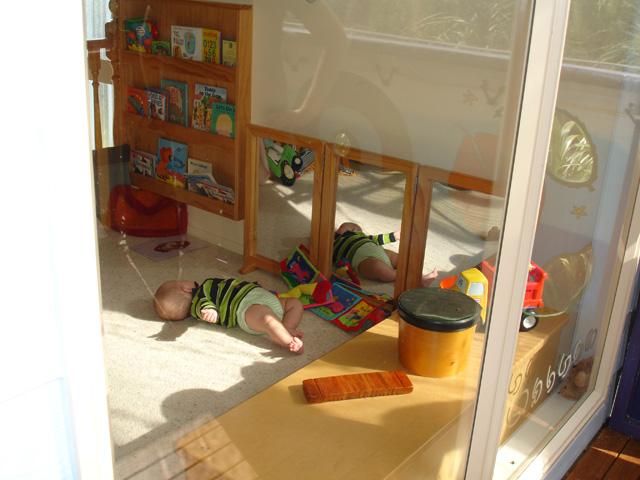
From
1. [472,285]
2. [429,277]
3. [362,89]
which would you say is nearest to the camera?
[472,285]

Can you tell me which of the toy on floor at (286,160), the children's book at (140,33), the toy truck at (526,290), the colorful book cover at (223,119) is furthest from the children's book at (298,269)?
the children's book at (140,33)

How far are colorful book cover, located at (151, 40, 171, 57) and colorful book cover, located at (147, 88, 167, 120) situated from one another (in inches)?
3.9

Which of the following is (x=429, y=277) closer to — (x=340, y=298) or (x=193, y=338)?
(x=340, y=298)

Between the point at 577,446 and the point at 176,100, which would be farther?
the point at 176,100

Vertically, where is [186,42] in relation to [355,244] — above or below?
above

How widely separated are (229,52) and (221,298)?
36.5 inches

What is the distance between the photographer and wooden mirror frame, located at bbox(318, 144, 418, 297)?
6.89ft

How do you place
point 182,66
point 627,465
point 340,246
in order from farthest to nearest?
point 340,246 → point 182,66 → point 627,465

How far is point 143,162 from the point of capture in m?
1.47

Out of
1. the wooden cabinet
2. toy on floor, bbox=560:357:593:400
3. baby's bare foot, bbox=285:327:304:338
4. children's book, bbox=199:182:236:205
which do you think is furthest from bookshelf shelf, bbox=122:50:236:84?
toy on floor, bbox=560:357:593:400

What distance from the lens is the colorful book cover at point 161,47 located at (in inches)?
64.2

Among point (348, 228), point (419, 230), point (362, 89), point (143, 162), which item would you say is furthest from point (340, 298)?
point (143, 162)

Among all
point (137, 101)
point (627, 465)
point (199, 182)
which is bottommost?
point (627, 465)

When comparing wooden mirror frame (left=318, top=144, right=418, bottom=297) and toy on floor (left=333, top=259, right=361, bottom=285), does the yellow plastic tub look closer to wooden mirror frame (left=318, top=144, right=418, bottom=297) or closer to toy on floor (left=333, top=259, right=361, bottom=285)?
wooden mirror frame (left=318, top=144, right=418, bottom=297)
